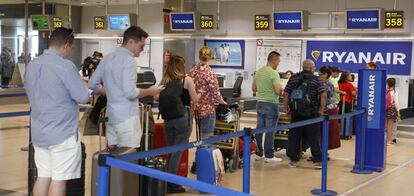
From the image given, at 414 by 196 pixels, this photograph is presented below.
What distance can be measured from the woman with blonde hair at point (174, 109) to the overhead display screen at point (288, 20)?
282 inches

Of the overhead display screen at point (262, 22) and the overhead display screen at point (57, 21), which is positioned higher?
the overhead display screen at point (57, 21)

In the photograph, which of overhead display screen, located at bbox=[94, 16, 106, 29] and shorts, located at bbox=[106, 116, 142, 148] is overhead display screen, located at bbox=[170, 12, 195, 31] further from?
shorts, located at bbox=[106, 116, 142, 148]

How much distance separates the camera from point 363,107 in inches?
279

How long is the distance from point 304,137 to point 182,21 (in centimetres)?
696

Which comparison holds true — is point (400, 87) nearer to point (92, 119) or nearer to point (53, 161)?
point (92, 119)

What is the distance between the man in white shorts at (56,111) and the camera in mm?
3561

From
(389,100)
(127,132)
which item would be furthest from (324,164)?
(389,100)

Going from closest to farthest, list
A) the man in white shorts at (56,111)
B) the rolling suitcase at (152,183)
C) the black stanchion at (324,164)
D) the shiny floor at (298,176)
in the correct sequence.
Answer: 1. the man in white shorts at (56,111)
2. the rolling suitcase at (152,183)
3. the black stanchion at (324,164)
4. the shiny floor at (298,176)

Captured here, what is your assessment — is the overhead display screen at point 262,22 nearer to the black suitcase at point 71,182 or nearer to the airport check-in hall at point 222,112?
the airport check-in hall at point 222,112

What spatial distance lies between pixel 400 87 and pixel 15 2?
13.7 metres

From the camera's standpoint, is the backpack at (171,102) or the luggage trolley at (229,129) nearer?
the backpack at (171,102)

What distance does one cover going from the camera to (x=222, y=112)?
682 cm

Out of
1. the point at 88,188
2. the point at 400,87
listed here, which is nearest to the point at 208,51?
the point at 88,188

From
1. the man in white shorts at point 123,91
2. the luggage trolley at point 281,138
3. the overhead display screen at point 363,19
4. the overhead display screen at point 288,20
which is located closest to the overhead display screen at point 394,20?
the overhead display screen at point 363,19
